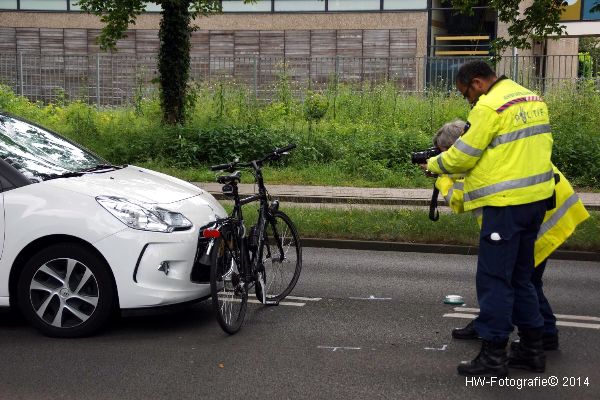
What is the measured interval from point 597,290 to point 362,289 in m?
2.22

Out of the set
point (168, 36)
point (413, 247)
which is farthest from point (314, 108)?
point (413, 247)

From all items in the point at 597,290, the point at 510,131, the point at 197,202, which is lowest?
the point at 597,290

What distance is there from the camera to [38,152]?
6672 mm

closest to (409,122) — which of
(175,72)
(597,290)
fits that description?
(175,72)

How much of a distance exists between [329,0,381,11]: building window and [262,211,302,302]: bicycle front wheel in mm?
23601

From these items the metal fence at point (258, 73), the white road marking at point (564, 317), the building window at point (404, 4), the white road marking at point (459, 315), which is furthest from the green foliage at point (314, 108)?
the building window at point (404, 4)

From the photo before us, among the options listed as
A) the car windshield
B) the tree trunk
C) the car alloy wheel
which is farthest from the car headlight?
the tree trunk

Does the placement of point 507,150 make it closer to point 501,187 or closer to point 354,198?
point 501,187

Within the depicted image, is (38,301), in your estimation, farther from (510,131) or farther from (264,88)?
(264,88)

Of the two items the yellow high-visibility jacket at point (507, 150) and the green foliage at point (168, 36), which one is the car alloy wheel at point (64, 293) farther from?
the green foliage at point (168, 36)

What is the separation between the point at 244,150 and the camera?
17.1 m

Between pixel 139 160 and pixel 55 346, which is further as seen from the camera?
pixel 139 160

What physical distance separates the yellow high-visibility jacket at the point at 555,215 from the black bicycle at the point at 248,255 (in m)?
1.58

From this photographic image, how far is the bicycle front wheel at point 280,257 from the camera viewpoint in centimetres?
698
